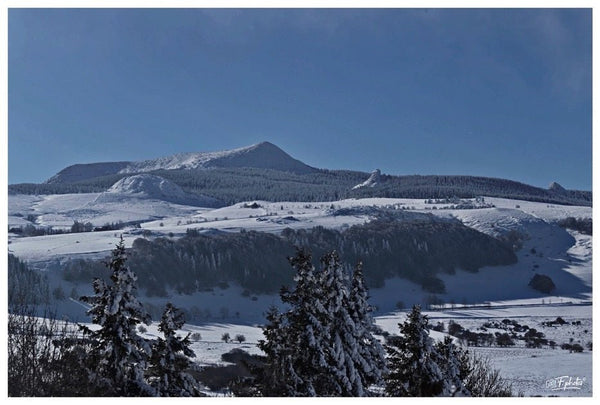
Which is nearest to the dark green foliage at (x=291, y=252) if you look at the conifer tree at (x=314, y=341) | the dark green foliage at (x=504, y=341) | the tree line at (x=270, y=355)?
the dark green foliage at (x=504, y=341)

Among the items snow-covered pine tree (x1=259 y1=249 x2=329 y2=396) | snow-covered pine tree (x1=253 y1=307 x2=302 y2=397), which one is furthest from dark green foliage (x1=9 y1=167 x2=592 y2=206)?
snow-covered pine tree (x1=253 y1=307 x2=302 y2=397)

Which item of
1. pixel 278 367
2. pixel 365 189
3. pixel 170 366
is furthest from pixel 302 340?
pixel 365 189

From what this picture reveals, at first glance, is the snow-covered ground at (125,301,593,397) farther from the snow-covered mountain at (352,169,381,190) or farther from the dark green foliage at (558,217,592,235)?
the snow-covered mountain at (352,169,381,190)

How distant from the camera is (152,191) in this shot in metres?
172

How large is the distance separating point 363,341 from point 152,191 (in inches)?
6412

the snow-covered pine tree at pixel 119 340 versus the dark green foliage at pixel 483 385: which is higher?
the snow-covered pine tree at pixel 119 340

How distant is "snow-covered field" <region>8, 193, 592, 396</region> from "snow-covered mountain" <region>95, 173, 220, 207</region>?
710 centimetres

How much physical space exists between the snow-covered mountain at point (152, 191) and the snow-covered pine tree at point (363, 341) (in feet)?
474

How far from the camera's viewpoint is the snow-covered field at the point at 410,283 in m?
33.6

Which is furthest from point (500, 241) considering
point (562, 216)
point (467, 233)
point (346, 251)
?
point (346, 251)

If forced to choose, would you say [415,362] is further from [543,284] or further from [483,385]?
[543,284]

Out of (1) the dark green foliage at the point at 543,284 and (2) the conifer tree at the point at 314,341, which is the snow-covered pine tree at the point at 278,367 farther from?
(1) the dark green foliage at the point at 543,284

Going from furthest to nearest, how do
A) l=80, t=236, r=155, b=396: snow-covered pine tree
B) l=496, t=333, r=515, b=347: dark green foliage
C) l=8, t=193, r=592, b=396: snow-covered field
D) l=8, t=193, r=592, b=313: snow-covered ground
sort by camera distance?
l=8, t=193, r=592, b=313: snow-covered ground < l=496, t=333, r=515, b=347: dark green foliage < l=8, t=193, r=592, b=396: snow-covered field < l=80, t=236, r=155, b=396: snow-covered pine tree

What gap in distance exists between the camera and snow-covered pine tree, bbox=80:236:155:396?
518 inches
